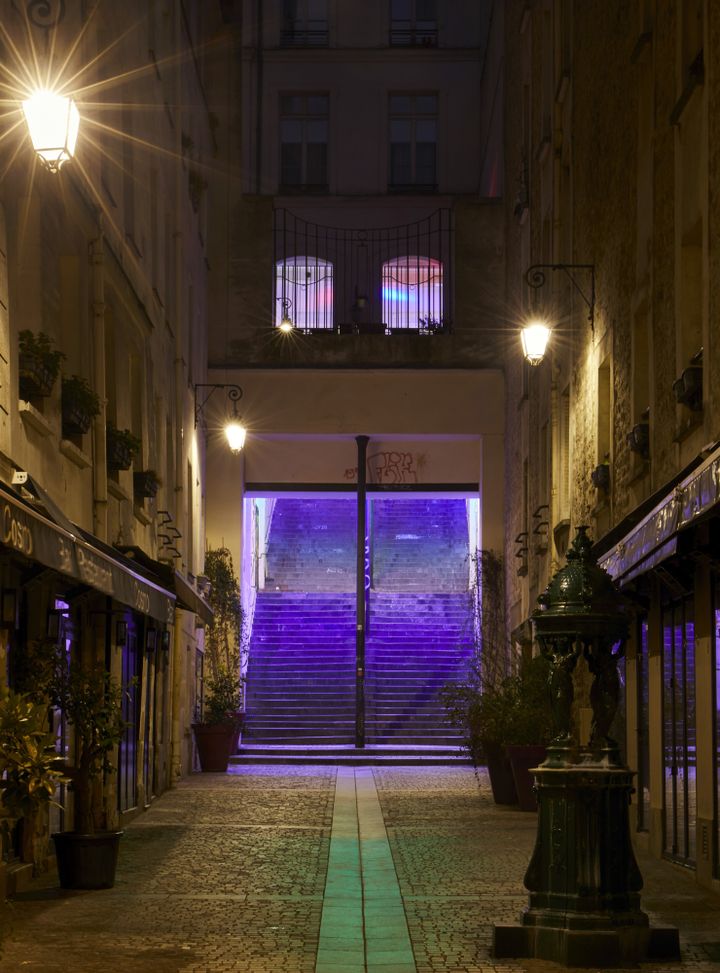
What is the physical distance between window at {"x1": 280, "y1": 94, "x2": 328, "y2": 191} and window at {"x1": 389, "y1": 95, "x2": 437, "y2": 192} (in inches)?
Answer: 61.2

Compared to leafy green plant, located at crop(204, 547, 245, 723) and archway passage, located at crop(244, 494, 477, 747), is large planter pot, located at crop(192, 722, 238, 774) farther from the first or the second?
archway passage, located at crop(244, 494, 477, 747)

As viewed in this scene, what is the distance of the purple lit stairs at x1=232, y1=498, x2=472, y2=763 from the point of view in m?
28.9

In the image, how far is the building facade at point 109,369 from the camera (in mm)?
11086

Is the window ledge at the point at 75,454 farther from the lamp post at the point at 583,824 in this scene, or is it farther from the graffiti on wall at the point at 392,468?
the graffiti on wall at the point at 392,468

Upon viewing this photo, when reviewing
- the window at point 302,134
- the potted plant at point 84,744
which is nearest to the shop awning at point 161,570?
the potted plant at point 84,744

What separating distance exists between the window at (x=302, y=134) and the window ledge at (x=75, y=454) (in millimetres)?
21277

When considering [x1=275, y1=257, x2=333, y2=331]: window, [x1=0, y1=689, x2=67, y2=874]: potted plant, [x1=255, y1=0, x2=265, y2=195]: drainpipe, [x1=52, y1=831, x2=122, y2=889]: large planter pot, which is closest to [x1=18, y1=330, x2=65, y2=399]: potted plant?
[x1=52, y1=831, x2=122, y2=889]: large planter pot

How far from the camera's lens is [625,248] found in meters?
14.5

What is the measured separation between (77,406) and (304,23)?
24.2 m

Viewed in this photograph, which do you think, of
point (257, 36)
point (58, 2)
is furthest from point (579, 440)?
point (257, 36)

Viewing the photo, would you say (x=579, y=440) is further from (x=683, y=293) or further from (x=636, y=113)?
(x=683, y=293)

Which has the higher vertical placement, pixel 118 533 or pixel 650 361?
pixel 650 361

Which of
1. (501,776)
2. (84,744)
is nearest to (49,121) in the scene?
(84,744)

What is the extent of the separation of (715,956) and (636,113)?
8.09 metres
